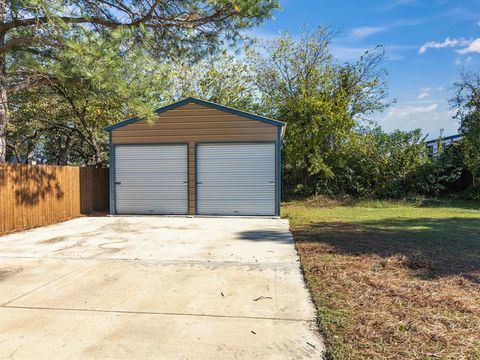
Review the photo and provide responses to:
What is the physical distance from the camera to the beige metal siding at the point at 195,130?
35.3 ft

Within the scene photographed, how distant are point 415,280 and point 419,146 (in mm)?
11709

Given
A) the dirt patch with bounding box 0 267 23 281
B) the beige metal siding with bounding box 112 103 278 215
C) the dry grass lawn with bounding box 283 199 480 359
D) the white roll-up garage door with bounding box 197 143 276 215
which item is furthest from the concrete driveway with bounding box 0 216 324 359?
the beige metal siding with bounding box 112 103 278 215

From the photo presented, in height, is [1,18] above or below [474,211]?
above

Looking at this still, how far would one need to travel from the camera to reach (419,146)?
14641 millimetres

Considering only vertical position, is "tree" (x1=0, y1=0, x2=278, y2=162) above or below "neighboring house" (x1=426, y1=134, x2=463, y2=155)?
above

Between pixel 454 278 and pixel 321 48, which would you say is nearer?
pixel 454 278

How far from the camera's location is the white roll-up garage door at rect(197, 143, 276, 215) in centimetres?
1073

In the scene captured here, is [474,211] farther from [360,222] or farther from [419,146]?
[360,222]

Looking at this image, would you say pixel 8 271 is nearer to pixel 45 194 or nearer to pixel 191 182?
pixel 45 194

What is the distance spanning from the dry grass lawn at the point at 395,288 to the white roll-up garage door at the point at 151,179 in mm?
4050

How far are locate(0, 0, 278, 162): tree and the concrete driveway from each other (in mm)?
3275

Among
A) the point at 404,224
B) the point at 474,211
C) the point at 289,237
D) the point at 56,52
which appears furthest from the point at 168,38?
the point at 474,211

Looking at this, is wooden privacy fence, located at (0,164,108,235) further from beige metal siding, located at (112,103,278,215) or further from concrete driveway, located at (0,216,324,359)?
beige metal siding, located at (112,103,278,215)

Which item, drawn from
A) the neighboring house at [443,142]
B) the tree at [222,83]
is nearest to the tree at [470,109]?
the neighboring house at [443,142]
